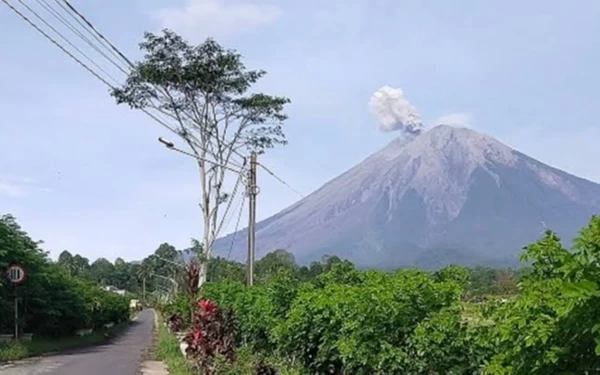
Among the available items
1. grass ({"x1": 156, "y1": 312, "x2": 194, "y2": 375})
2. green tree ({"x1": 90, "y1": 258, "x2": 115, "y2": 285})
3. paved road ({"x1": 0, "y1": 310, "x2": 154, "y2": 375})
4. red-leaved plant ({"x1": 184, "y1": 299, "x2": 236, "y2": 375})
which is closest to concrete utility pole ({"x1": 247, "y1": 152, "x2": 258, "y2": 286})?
grass ({"x1": 156, "y1": 312, "x2": 194, "y2": 375})

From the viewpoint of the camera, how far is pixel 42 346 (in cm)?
2641

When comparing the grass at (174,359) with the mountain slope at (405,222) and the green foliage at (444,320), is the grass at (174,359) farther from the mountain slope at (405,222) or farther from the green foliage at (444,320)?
the mountain slope at (405,222)

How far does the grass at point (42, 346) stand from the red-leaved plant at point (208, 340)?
8988mm

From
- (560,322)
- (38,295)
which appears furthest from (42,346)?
(560,322)

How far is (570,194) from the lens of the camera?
641ft

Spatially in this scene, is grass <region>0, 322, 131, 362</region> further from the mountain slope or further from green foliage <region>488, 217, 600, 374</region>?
the mountain slope

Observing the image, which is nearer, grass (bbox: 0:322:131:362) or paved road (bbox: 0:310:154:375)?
paved road (bbox: 0:310:154:375)

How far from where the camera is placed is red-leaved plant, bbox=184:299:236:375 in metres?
13.6

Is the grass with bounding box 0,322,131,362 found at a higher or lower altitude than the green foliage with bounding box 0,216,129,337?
lower

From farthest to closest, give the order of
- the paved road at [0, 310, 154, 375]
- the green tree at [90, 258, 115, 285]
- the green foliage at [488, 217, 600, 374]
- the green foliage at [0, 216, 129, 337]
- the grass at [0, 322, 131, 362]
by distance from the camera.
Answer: the green tree at [90, 258, 115, 285], the green foliage at [0, 216, 129, 337], the grass at [0, 322, 131, 362], the paved road at [0, 310, 154, 375], the green foliage at [488, 217, 600, 374]

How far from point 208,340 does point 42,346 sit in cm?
1445

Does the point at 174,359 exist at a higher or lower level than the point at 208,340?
lower

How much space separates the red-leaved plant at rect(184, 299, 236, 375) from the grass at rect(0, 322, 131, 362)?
8.99 meters

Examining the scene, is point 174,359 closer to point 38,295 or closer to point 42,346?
point 42,346
